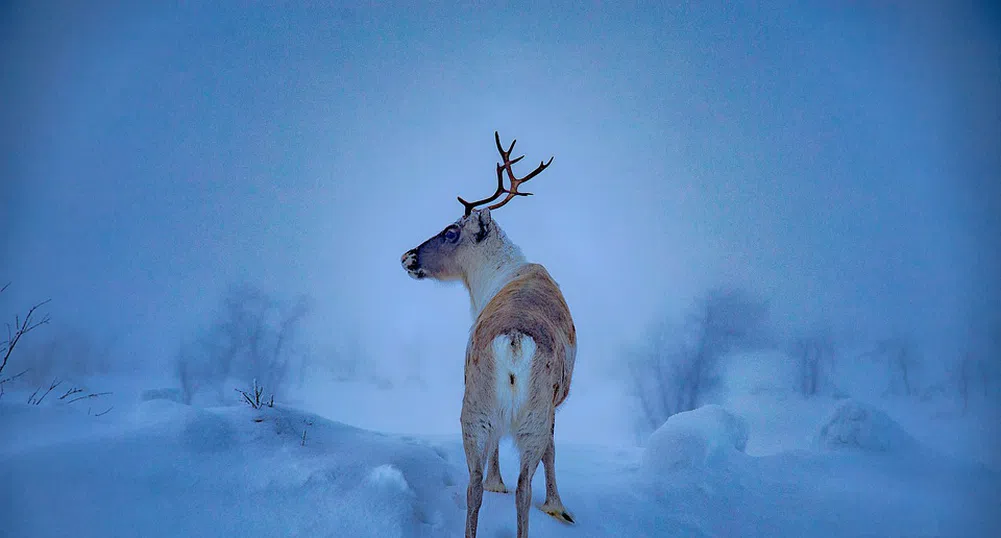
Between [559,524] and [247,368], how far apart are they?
1021 cm

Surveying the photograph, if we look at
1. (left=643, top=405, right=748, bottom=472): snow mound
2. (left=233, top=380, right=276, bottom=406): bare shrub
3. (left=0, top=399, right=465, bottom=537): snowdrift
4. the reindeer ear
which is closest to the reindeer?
(left=0, top=399, right=465, bottom=537): snowdrift

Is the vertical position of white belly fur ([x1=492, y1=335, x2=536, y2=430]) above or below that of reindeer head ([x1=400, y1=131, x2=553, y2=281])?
below

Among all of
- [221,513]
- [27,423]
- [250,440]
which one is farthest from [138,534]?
[27,423]

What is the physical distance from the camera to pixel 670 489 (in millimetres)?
4207

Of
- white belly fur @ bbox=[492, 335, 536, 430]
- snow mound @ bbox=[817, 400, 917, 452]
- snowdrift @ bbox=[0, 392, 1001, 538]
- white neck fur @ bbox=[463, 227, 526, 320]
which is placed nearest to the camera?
snowdrift @ bbox=[0, 392, 1001, 538]

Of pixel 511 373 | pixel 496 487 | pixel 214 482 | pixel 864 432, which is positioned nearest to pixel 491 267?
pixel 496 487

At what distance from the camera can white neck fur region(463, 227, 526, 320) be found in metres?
5.25

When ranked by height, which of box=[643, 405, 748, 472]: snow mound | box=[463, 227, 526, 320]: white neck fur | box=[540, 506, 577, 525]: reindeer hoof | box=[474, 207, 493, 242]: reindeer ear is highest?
box=[474, 207, 493, 242]: reindeer ear

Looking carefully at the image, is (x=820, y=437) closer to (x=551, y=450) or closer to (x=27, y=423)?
(x=551, y=450)

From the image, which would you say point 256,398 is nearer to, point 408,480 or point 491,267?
point 408,480

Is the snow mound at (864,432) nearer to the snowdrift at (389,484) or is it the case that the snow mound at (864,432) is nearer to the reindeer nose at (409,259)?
the snowdrift at (389,484)

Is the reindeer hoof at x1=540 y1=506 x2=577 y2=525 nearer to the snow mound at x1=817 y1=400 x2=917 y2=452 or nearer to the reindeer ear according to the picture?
the reindeer ear

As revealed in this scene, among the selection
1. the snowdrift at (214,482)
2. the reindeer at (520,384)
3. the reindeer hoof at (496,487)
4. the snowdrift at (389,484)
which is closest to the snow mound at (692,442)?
the snowdrift at (389,484)

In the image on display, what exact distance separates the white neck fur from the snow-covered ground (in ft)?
5.44
